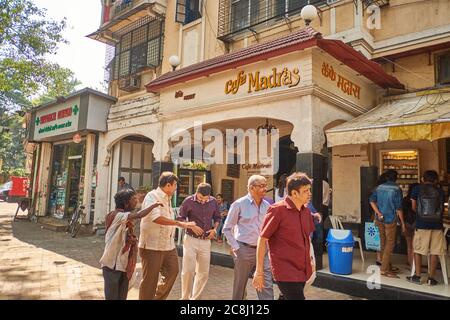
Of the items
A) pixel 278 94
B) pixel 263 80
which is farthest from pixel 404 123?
pixel 263 80

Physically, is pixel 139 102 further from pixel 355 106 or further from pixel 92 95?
pixel 355 106

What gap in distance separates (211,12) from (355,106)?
6.41 meters

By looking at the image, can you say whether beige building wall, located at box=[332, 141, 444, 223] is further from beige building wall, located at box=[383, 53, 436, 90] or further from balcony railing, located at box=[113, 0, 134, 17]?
balcony railing, located at box=[113, 0, 134, 17]

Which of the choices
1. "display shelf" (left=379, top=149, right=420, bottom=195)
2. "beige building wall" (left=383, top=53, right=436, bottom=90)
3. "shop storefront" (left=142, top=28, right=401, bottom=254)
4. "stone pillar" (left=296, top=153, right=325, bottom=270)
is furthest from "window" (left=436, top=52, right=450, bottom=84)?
"stone pillar" (left=296, top=153, right=325, bottom=270)

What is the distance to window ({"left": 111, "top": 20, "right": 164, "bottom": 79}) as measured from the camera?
42.5 ft

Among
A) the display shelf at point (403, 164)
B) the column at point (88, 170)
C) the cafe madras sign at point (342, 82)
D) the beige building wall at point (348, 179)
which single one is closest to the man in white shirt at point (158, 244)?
the cafe madras sign at point (342, 82)

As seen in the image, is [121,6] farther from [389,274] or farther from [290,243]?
[290,243]

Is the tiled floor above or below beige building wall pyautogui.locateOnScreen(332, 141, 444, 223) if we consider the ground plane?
below

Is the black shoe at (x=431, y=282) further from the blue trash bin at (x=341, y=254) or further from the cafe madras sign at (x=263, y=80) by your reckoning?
the cafe madras sign at (x=263, y=80)

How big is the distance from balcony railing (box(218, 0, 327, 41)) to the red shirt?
764 centimetres

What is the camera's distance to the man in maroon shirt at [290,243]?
310 cm

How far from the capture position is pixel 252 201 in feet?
14.4

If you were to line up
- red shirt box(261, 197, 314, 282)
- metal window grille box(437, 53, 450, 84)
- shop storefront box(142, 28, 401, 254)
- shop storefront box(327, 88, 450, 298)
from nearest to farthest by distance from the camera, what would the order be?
1. red shirt box(261, 197, 314, 282)
2. shop storefront box(327, 88, 450, 298)
3. shop storefront box(142, 28, 401, 254)
4. metal window grille box(437, 53, 450, 84)
